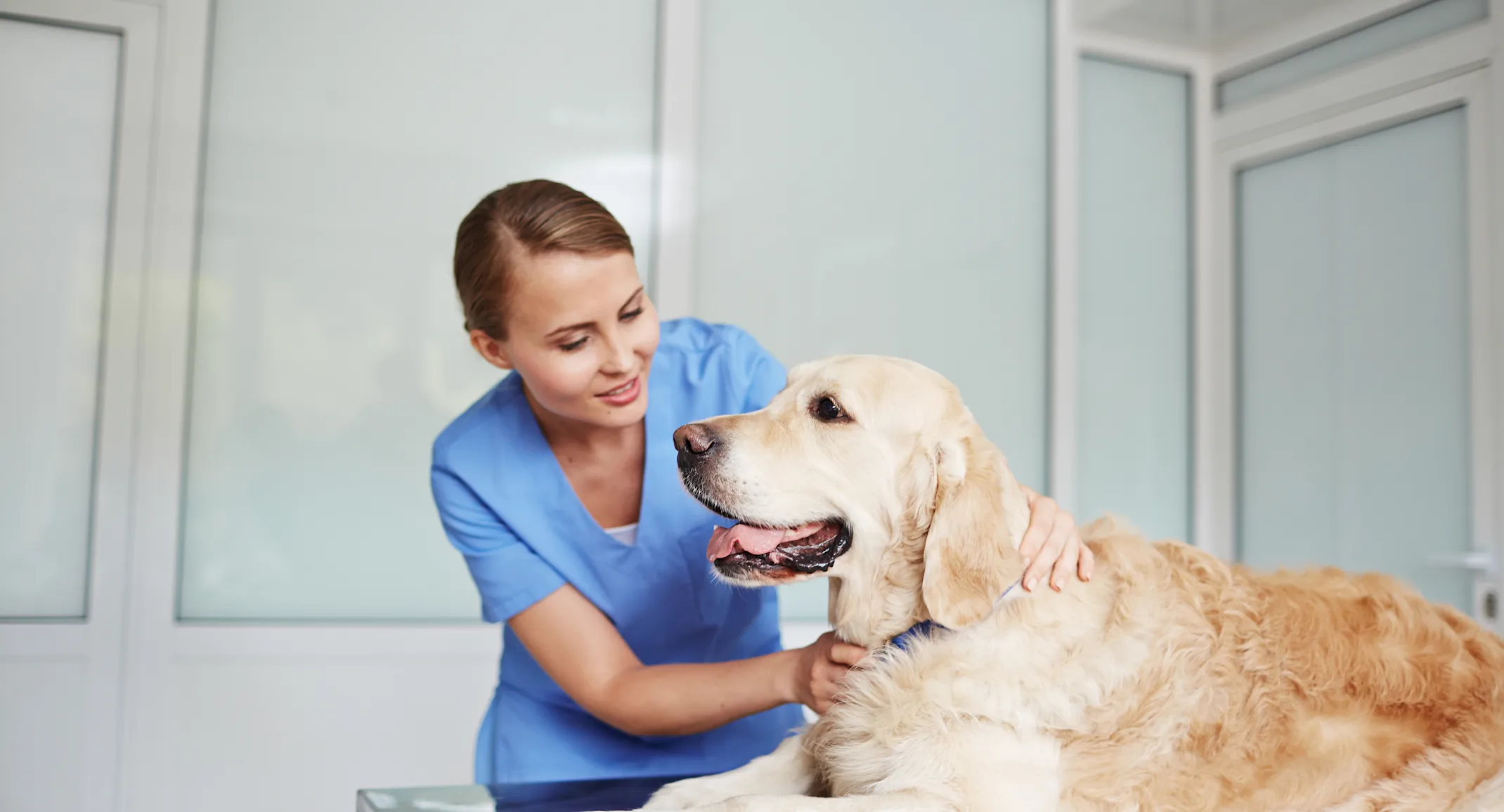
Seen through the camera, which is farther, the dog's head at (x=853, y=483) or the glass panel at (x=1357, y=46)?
the glass panel at (x=1357, y=46)

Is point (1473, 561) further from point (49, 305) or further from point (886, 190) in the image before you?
point (49, 305)

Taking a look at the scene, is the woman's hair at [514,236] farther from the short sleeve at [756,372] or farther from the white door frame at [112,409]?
the white door frame at [112,409]

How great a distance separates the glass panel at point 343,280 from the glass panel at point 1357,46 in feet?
8.43

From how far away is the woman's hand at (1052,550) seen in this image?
121 centimetres

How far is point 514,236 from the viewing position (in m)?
1.50

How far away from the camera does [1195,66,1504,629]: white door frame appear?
10.1 feet

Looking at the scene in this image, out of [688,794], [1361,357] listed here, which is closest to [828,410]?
[688,794]

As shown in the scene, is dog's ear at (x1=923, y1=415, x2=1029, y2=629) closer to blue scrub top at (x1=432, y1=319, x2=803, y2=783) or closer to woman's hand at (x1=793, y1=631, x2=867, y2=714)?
woman's hand at (x1=793, y1=631, x2=867, y2=714)

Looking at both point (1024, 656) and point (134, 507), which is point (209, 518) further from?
point (1024, 656)

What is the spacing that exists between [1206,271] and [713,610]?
10.1 feet

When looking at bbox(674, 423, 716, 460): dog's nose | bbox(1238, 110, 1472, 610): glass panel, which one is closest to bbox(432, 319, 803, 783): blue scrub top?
bbox(674, 423, 716, 460): dog's nose

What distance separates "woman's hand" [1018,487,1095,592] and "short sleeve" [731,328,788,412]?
611 mm

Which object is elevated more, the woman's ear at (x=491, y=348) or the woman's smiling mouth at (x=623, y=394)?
the woman's ear at (x=491, y=348)

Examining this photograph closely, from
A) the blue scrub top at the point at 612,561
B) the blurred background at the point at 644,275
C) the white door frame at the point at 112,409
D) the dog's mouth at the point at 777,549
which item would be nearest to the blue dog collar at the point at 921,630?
the dog's mouth at the point at 777,549
